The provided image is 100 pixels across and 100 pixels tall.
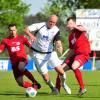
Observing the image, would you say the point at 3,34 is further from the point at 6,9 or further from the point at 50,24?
the point at 50,24

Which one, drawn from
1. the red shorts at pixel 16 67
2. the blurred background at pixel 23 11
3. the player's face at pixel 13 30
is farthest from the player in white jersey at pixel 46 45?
the blurred background at pixel 23 11

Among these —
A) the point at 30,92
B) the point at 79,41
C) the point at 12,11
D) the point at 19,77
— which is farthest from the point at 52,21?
the point at 12,11

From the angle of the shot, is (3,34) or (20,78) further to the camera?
(3,34)

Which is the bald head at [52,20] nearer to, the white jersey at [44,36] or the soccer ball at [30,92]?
the white jersey at [44,36]

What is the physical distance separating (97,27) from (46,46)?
24.8 metres

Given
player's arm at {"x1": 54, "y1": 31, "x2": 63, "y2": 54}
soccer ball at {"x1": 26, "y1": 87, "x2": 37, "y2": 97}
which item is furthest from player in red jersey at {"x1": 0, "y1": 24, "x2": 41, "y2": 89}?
player's arm at {"x1": 54, "y1": 31, "x2": 63, "y2": 54}

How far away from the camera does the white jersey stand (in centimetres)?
1409

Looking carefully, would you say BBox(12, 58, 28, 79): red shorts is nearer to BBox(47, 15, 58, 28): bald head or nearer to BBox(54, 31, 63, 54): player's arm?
BBox(54, 31, 63, 54): player's arm

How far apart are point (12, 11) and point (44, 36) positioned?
130 ft

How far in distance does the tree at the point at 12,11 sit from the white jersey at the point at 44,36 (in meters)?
38.2

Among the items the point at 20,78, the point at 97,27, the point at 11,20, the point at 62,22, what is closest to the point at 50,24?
the point at 20,78

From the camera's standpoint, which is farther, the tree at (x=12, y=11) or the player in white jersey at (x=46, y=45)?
the tree at (x=12, y=11)

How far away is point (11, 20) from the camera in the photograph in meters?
52.3

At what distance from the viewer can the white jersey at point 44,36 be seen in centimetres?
1409
